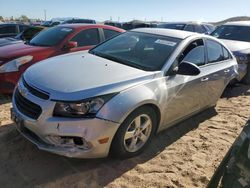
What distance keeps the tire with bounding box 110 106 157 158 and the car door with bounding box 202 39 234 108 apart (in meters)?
1.39

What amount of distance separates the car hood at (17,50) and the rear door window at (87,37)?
854 mm

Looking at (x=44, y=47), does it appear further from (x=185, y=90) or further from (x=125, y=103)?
(x=125, y=103)

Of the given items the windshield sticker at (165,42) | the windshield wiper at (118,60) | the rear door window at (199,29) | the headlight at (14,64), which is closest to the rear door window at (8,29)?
the headlight at (14,64)

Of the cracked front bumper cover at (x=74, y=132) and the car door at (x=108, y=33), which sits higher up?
the car door at (x=108, y=33)

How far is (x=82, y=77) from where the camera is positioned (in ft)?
11.8

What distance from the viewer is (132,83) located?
359 cm

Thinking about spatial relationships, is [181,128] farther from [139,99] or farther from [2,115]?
[2,115]

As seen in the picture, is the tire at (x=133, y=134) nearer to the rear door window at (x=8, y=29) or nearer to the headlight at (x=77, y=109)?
A: the headlight at (x=77, y=109)

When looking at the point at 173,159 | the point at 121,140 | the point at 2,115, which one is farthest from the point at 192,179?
the point at 2,115

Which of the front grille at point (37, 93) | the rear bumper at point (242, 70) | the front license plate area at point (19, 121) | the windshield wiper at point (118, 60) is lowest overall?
the rear bumper at point (242, 70)

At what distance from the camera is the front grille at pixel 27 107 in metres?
3.33

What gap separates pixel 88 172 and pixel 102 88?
0.99 meters

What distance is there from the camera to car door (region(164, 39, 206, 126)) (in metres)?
4.09

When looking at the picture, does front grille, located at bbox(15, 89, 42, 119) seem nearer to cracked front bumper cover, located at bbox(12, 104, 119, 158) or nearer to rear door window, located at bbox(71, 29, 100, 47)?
cracked front bumper cover, located at bbox(12, 104, 119, 158)
